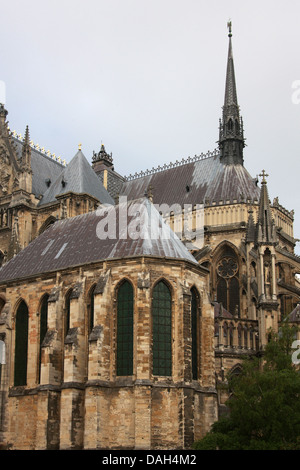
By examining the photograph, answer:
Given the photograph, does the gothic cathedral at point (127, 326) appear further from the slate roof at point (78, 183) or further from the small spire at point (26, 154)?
the small spire at point (26, 154)

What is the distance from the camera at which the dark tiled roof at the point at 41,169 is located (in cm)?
5609

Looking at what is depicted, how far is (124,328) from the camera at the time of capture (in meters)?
34.3

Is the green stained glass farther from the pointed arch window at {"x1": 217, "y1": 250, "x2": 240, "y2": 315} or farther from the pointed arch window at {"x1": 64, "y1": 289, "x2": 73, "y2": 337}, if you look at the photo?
the pointed arch window at {"x1": 217, "y1": 250, "x2": 240, "y2": 315}

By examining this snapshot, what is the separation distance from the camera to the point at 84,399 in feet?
111

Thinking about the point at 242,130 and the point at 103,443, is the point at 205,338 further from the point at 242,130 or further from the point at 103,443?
the point at 242,130

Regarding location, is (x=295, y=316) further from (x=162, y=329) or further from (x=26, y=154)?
(x=26, y=154)

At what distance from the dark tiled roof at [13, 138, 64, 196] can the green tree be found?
31592 mm

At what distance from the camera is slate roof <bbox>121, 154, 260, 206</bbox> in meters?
51.6

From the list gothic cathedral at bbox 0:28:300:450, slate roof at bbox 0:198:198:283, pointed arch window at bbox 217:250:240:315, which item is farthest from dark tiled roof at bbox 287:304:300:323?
slate roof at bbox 0:198:198:283

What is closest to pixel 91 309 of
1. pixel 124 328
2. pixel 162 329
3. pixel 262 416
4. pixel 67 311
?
pixel 67 311

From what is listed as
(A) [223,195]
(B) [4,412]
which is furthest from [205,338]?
(A) [223,195]

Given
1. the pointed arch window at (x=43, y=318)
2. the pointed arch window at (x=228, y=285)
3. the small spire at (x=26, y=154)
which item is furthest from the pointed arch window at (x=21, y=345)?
the small spire at (x=26, y=154)

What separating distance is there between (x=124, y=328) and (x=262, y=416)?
32.4 feet

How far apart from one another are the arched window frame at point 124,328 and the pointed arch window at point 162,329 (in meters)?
1.12
